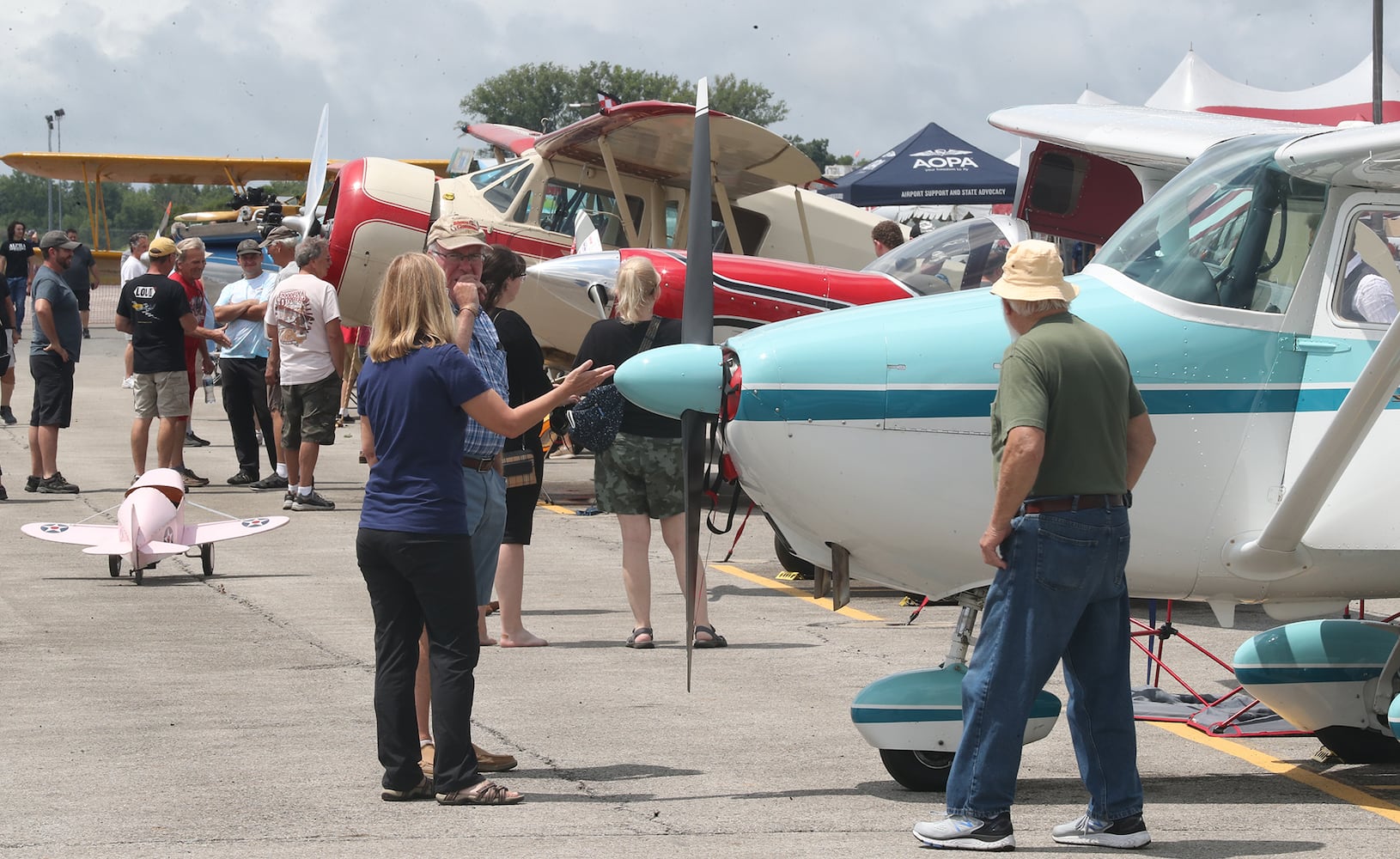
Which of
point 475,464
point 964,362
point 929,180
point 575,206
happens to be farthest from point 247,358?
point 929,180

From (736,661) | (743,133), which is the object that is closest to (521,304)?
(743,133)

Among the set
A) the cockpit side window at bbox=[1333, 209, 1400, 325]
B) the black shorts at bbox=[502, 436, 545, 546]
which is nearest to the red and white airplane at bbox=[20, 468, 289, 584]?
the black shorts at bbox=[502, 436, 545, 546]

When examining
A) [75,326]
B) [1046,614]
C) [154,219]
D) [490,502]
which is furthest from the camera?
[154,219]

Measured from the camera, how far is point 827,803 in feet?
16.6

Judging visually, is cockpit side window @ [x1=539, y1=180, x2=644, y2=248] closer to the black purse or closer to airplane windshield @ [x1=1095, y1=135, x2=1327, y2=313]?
the black purse

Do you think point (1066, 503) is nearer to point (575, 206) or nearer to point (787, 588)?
point (787, 588)

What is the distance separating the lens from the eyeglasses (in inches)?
222

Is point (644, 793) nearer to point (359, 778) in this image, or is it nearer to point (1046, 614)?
point (359, 778)

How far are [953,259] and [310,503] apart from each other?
5206 millimetres

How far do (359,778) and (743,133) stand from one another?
916 centimetres

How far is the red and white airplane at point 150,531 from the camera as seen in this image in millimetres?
9258

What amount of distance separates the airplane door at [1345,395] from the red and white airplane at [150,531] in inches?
247

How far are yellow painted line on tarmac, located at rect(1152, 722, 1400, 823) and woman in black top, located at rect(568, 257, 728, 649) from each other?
236 centimetres

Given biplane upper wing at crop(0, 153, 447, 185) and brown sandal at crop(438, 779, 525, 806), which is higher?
biplane upper wing at crop(0, 153, 447, 185)
